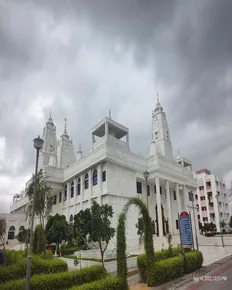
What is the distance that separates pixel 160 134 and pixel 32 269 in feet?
101

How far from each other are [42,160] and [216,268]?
3450 centimetres

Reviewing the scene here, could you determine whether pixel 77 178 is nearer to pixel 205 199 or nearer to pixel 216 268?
pixel 216 268

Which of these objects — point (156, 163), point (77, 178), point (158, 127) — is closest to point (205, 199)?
point (158, 127)

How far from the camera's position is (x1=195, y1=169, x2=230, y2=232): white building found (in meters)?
60.9

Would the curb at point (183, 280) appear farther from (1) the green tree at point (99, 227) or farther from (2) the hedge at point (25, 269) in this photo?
(2) the hedge at point (25, 269)

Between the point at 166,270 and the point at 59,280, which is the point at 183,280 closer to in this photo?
the point at 166,270

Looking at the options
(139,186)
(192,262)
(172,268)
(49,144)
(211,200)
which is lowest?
(192,262)

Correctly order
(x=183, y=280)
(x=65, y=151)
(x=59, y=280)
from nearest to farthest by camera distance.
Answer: (x=59, y=280)
(x=183, y=280)
(x=65, y=151)

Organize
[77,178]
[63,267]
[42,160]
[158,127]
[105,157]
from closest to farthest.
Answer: [63,267] < [105,157] < [77,178] < [158,127] < [42,160]

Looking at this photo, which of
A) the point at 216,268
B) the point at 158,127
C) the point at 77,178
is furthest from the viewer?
the point at 158,127

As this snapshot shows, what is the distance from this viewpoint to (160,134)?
37812mm

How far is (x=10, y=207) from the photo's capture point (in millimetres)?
59562
